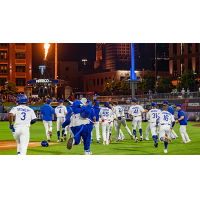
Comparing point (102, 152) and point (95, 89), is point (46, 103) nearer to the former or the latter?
point (102, 152)

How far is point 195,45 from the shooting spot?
265 feet

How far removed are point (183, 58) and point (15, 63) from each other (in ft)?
162

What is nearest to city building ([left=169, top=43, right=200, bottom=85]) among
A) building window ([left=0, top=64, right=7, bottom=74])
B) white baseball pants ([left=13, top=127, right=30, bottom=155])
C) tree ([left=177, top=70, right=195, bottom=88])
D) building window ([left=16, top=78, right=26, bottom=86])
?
tree ([left=177, top=70, right=195, bottom=88])

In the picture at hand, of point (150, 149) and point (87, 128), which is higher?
point (87, 128)

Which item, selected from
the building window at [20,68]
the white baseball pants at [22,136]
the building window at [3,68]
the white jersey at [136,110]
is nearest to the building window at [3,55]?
the building window at [3,68]

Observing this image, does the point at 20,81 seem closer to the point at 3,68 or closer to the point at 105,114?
the point at 3,68

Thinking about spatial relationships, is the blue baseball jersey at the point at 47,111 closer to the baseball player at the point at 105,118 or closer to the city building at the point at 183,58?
the baseball player at the point at 105,118

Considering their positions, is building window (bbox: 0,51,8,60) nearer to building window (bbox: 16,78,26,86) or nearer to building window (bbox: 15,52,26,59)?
building window (bbox: 15,52,26,59)

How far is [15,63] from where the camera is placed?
8600 cm

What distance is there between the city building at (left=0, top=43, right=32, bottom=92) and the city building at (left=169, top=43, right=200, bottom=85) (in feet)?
142

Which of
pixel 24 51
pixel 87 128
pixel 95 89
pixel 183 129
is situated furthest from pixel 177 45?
pixel 87 128

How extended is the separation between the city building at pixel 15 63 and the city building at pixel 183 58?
43367 mm

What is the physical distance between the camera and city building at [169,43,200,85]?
8044cm

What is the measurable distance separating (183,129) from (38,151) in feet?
24.5
